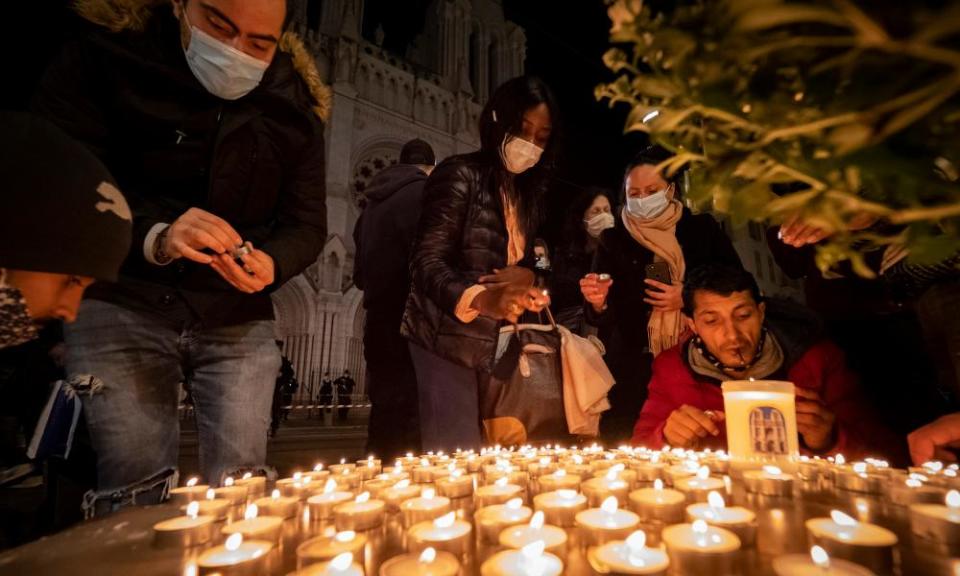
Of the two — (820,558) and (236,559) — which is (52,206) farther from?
(820,558)

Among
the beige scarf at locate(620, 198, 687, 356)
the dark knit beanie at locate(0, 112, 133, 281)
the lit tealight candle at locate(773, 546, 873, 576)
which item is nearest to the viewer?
the lit tealight candle at locate(773, 546, 873, 576)

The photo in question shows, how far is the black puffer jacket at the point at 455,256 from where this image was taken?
9.32ft

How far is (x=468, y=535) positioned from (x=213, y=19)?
2289 mm

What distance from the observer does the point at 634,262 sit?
3625 mm

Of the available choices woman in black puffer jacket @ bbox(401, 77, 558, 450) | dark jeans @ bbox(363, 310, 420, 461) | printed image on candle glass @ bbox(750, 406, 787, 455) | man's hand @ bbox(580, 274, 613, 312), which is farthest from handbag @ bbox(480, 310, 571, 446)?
printed image on candle glass @ bbox(750, 406, 787, 455)

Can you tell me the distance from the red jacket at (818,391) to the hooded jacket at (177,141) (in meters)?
2.14

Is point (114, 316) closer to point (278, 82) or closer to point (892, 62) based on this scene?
point (278, 82)

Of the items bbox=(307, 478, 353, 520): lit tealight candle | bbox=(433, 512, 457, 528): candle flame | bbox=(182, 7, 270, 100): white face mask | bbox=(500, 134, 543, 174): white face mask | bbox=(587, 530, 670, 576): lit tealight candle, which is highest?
bbox=(500, 134, 543, 174): white face mask

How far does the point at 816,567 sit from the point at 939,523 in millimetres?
389

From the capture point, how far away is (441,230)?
3043 millimetres

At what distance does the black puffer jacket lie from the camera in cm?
284

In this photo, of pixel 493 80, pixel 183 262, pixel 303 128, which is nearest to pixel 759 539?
pixel 183 262

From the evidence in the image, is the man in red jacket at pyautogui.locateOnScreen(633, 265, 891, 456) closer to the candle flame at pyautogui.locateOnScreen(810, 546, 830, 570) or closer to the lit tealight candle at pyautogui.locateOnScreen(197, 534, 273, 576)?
the candle flame at pyautogui.locateOnScreen(810, 546, 830, 570)

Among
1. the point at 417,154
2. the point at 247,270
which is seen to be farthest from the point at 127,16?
the point at 417,154
